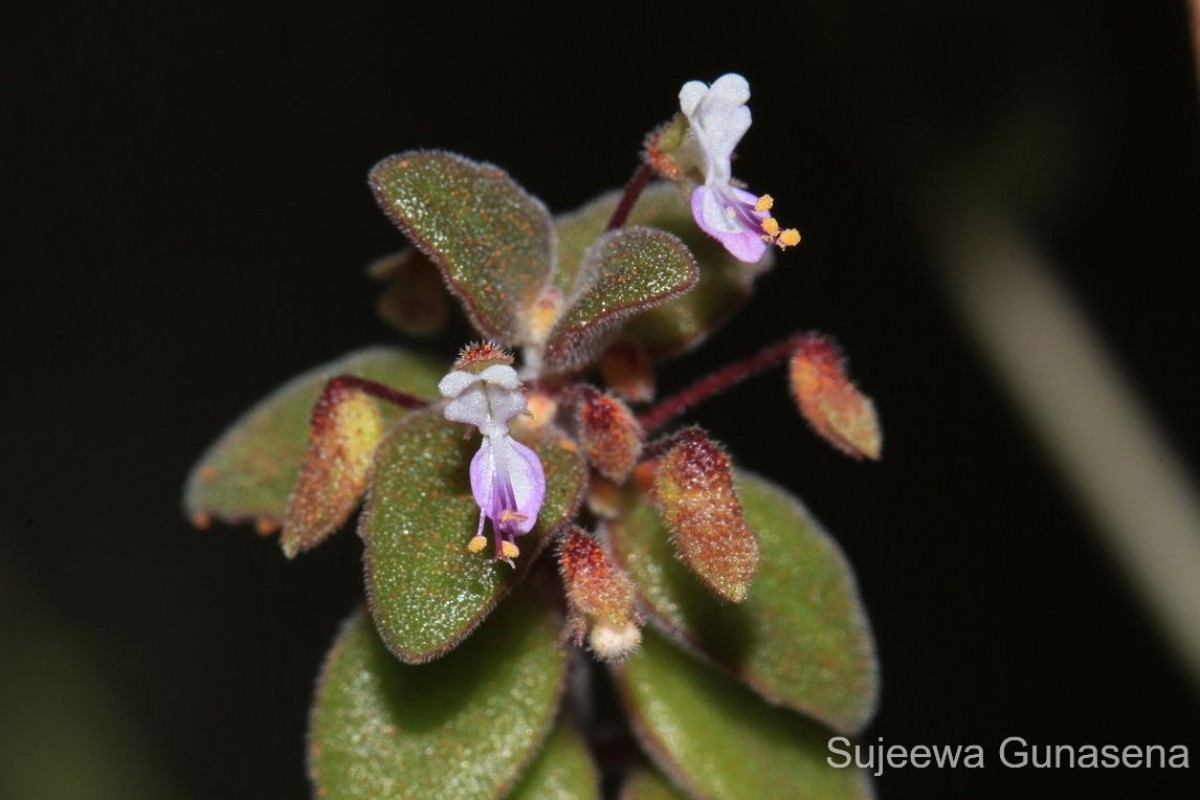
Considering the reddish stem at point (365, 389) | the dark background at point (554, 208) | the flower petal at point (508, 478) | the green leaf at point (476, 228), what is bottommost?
the dark background at point (554, 208)

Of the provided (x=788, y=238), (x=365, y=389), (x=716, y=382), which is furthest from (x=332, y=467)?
(x=788, y=238)

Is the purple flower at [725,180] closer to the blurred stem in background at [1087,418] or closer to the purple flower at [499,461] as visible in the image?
the purple flower at [499,461]

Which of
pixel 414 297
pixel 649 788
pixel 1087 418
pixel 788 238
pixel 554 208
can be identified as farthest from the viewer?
pixel 554 208

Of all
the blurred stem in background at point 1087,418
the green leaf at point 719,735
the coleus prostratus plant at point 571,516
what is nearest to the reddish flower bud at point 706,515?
the coleus prostratus plant at point 571,516

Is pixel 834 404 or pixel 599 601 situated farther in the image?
pixel 834 404

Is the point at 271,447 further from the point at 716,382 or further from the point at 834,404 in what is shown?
the point at 834,404

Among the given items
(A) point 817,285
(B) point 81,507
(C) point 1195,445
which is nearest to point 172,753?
(B) point 81,507

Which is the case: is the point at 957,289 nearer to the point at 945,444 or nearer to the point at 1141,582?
the point at 945,444
